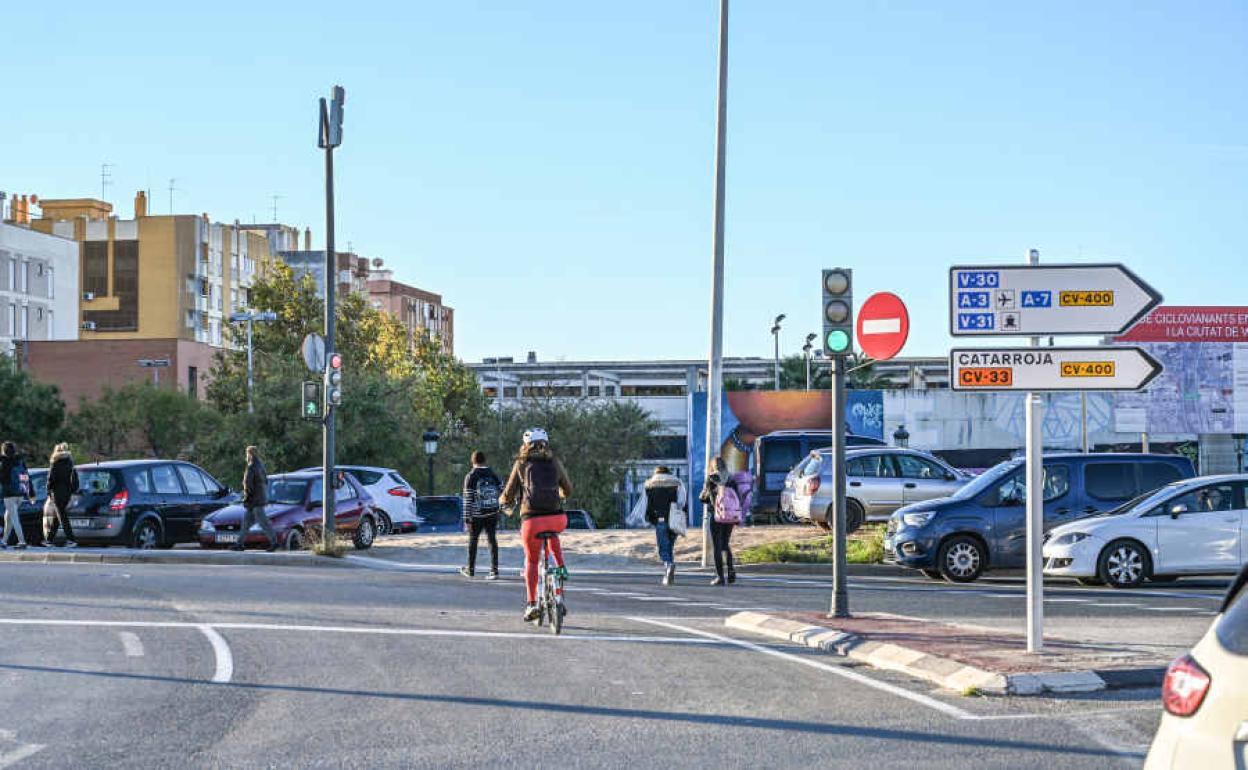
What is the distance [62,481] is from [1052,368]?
19.9m

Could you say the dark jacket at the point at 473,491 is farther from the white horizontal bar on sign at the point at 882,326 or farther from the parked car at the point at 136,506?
the parked car at the point at 136,506

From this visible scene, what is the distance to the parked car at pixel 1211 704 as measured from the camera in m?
4.62

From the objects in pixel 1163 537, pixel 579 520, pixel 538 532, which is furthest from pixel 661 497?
pixel 579 520

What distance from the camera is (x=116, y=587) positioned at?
1894 centimetres

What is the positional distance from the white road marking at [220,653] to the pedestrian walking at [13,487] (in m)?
14.2

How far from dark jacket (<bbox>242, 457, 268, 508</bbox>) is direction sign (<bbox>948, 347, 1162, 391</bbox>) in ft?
54.1

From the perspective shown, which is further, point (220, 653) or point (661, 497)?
point (661, 497)

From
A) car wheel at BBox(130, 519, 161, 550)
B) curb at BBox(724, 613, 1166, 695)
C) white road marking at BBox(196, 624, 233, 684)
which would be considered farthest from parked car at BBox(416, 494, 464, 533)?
curb at BBox(724, 613, 1166, 695)

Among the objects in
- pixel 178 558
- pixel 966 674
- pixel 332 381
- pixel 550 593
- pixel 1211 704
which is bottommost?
pixel 178 558

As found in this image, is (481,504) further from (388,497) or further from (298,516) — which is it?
(388,497)

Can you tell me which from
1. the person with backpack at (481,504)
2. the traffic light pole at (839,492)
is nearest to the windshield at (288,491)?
the person with backpack at (481,504)

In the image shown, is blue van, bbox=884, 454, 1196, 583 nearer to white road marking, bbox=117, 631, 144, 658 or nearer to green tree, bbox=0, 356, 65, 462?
white road marking, bbox=117, 631, 144, 658

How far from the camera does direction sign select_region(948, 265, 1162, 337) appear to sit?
39.4ft

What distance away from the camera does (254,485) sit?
26.7 metres
